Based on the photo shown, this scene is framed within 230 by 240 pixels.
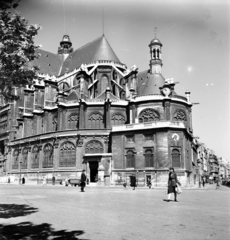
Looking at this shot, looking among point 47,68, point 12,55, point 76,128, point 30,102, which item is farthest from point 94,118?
point 12,55

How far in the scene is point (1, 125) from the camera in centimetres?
6297

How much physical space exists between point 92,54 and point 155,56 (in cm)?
1258

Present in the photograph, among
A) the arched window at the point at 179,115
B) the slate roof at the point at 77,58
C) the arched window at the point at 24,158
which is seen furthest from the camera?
the slate roof at the point at 77,58

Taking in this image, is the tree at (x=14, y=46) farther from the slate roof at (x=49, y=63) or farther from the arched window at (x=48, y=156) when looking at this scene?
the slate roof at (x=49, y=63)

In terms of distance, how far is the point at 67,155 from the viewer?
4306 cm

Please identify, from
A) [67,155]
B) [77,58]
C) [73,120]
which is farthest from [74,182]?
[77,58]

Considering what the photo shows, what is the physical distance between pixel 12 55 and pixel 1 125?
58018 mm

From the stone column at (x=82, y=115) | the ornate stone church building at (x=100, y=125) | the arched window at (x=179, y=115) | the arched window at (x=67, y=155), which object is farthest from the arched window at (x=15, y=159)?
the arched window at (x=179, y=115)

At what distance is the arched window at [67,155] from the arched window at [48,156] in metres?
2.26

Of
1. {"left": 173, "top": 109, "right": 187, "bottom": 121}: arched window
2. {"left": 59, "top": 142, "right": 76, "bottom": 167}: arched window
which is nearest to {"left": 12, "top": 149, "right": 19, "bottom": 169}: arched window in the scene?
{"left": 59, "top": 142, "right": 76, "bottom": 167}: arched window

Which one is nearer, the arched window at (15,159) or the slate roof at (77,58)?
the arched window at (15,159)

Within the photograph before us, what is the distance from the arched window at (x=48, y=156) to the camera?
44.8 metres

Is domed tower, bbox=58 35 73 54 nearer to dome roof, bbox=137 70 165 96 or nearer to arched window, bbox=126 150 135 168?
dome roof, bbox=137 70 165 96

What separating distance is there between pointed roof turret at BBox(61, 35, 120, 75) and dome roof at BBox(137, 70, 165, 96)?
6.64m
